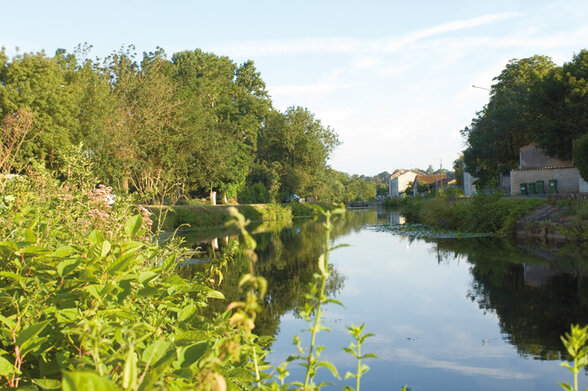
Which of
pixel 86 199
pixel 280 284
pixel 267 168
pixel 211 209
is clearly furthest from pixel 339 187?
pixel 86 199

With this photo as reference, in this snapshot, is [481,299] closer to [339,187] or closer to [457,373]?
[457,373]

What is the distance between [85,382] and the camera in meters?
0.96

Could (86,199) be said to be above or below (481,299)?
above

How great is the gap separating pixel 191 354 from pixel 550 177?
105 feet

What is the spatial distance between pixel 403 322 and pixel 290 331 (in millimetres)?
1690

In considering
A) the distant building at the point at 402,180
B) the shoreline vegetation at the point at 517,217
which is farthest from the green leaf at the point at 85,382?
the distant building at the point at 402,180

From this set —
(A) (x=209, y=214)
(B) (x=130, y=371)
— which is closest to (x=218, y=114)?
(A) (x=209, y=214)

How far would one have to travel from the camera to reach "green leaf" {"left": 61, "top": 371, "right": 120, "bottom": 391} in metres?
0.95

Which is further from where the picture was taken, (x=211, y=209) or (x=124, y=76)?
(x=211, y=209)

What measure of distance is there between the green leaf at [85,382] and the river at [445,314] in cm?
108

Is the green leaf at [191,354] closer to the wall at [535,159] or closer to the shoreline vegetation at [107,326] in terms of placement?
the shoreline vegetation at [107,326]

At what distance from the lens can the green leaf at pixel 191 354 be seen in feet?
5.76

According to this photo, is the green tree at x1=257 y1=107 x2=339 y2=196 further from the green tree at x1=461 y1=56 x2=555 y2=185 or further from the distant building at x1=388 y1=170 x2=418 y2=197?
the distant building at x1=388 y1=170 x2=418 y2=197

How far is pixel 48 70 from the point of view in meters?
25.3
